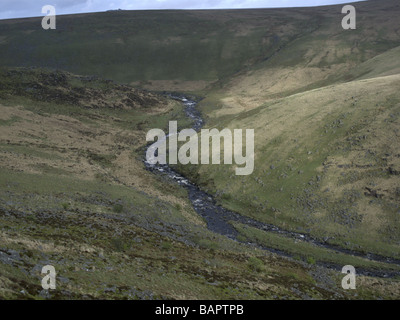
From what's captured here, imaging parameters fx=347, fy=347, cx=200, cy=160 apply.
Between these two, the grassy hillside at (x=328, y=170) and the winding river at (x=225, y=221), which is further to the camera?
the grassy hillside at (x=328, y=170)

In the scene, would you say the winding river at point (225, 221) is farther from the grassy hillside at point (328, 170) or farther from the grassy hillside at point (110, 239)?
the grassy hillside at point (110, 239)

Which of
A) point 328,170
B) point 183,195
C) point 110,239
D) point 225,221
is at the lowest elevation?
point 110,239

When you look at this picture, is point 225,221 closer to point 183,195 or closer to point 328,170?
point 183,195

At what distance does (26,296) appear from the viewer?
18.7 m

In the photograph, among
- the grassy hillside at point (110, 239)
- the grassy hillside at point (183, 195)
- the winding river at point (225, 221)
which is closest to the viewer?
the grassy hillside at point (110, 239)

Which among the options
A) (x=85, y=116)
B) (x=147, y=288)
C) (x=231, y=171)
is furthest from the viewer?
(x=85, y=116)

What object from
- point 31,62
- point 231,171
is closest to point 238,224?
point 231,171

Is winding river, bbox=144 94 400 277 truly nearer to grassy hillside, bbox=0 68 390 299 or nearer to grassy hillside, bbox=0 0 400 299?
grassy hillside, bbox=0 0 400 299

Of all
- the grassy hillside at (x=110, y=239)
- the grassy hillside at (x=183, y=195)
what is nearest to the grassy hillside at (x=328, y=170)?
the grassy hillside at (x=183, y=195)

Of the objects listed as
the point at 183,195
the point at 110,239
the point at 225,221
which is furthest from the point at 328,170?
the point at 110,239

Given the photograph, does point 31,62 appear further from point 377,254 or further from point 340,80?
point 377,254

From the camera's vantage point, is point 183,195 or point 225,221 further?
point 183,195

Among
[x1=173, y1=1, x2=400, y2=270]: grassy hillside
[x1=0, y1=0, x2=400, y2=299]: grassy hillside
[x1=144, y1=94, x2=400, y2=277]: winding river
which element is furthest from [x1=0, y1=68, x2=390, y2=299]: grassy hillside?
[x1=173, y1=1, x2=400, y2=270]: grassy hillside

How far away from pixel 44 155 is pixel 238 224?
38.6 m
